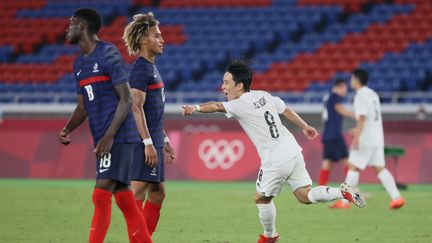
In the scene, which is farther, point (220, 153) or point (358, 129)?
point (220, 153)

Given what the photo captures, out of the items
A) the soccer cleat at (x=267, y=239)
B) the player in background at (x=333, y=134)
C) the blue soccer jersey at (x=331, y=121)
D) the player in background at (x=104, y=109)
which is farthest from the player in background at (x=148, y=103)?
the blue soccer jersey at (x=331, y=121)

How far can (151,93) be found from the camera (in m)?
8.87

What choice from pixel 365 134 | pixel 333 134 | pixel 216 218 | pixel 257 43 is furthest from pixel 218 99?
pixel 216 218

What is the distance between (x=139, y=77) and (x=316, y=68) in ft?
66.5

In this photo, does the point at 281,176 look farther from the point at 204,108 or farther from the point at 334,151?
the point at 334,151

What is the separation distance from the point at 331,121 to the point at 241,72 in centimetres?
770

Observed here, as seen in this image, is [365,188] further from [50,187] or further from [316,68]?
[316,68]

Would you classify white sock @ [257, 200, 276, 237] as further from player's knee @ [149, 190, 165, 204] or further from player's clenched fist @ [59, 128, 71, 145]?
player's clenched fist @ [59, 128, 71, 145]

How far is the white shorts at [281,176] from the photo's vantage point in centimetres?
939

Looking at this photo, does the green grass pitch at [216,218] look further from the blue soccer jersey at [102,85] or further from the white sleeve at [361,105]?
the blue soccer jersey at [102,85]

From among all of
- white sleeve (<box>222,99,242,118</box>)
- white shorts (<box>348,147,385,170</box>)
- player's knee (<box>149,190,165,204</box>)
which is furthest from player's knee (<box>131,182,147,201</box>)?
white shorts (<box>348,147,385,170</box>)

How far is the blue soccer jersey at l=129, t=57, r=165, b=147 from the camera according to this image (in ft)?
28.8

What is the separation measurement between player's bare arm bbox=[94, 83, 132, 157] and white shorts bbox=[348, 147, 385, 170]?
813 cm

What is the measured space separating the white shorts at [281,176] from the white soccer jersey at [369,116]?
5477 millimetres
